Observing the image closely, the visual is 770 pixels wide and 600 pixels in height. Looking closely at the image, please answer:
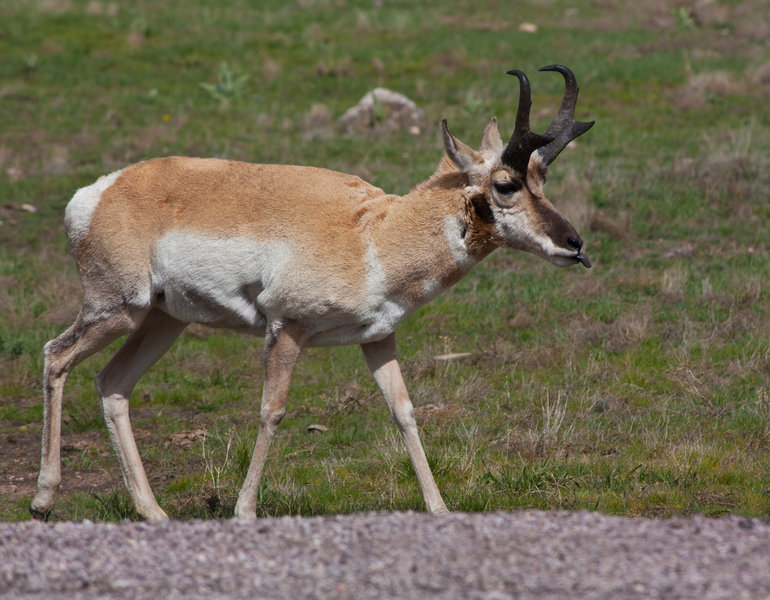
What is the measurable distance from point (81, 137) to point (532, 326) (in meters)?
11.3

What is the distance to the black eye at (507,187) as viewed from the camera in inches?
283

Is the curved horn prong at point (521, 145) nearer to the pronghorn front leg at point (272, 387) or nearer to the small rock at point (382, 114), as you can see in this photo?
the pronghorn front leg at point (272, 387)

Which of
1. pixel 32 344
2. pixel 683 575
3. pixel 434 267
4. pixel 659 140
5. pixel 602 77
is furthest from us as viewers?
pixel 602 77

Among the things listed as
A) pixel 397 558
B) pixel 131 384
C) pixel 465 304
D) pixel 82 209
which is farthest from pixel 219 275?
pixel 465 304

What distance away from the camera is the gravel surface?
4.71m

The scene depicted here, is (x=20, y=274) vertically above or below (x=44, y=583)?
below

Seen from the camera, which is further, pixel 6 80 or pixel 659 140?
pixel 6 80

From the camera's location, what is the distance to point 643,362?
1083 centimetres

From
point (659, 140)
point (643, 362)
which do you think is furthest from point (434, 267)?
point (659, 140)

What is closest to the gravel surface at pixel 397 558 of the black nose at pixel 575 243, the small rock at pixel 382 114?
the black nose at pixel 575 243

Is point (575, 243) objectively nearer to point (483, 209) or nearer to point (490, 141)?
point (483, 209)

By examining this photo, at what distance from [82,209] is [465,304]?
590 centimetres

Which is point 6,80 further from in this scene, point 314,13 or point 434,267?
point 434,267

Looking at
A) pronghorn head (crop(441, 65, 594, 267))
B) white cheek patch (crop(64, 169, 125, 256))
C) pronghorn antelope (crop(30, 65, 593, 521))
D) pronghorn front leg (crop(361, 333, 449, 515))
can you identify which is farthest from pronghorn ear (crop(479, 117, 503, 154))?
white cheek patch (crop(64, 169, 125, 256))
